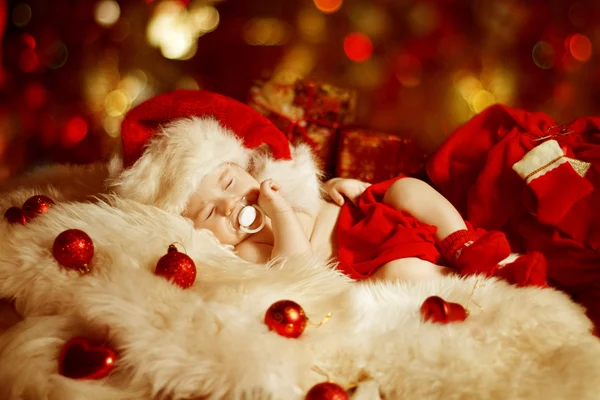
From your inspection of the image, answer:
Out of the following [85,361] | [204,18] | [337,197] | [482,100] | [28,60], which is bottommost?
[85,361]

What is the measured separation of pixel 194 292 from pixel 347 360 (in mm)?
272

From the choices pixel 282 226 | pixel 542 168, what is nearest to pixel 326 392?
pixel 282 226

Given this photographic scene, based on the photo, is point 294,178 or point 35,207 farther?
point 294,178

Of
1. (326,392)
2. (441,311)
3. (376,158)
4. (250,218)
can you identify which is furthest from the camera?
(376,158)

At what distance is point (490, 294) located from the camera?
0.78 metres

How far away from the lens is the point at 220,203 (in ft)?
3.47

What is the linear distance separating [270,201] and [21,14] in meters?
1.28

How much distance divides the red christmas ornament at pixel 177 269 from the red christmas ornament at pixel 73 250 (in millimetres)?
142

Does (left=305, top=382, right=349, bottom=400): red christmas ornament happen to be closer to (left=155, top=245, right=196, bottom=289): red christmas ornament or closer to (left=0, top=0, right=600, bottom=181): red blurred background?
(left=155, top=245, right=196, bottom=289): red christmas ornament

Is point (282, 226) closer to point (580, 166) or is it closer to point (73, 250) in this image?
point (73, 250)

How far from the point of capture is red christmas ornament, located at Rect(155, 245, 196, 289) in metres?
0.76

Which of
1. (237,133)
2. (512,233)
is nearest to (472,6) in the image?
(512,233)

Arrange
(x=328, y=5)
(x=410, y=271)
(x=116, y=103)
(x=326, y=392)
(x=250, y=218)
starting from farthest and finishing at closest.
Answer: (x=116, y=103) → (x=328, y=5) → (x=250, y=218) → (x=410, y=271) → (x=326, y=392)

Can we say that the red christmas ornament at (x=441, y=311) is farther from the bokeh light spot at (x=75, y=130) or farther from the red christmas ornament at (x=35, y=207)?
the bokeh light spot at (x=75, y=130)
